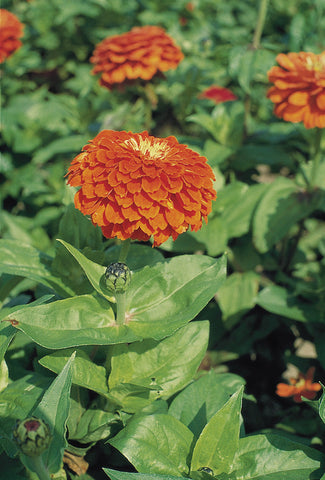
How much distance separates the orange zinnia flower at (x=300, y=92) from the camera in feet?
4.61

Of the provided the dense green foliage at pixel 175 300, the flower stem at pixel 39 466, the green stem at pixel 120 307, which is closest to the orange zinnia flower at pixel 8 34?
the dense green foliage at pixel 175 300

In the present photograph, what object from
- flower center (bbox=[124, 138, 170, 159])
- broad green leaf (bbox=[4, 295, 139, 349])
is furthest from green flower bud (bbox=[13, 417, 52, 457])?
flower center (bbox=[124, 138, 170, 159])

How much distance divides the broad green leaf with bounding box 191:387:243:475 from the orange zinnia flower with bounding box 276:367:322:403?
517mm

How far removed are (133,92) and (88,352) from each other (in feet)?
4.76

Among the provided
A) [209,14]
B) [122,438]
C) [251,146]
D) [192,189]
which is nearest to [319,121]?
[251,146]

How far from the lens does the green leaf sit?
0.90 meters

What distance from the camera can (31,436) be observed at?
712 millimetres

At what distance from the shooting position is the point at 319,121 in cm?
142

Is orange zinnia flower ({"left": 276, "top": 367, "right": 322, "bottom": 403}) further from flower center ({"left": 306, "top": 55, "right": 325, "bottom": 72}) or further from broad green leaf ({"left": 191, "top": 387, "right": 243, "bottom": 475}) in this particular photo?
flower center ({"left": 306, "top": 55, "right": 325, "bottom": 72})

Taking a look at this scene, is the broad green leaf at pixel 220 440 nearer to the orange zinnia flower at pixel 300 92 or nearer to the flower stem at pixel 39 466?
the flower stem at pixel 39 466

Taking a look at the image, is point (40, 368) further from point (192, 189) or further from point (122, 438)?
→ point (192, 189)

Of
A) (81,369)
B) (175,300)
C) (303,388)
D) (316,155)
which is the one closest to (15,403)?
(81,369)

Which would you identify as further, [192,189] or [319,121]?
[319,121]

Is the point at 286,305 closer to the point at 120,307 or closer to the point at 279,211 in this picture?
the point at 279,211
